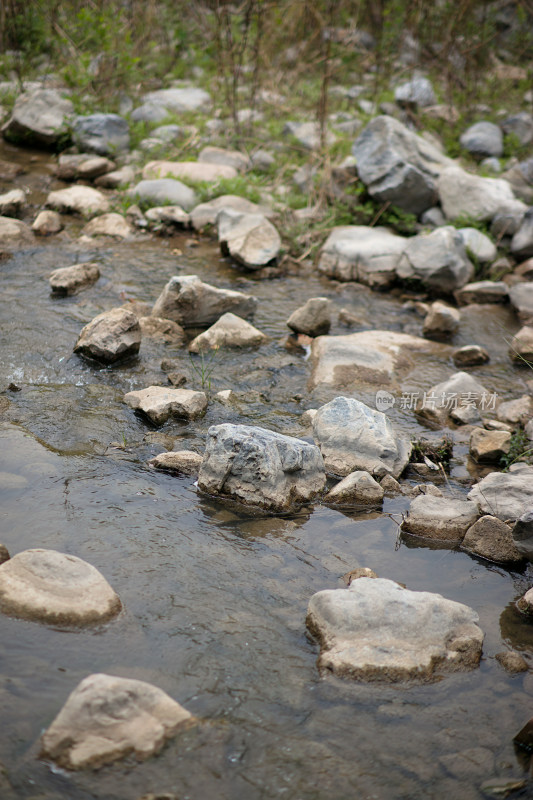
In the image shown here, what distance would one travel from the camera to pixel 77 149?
835 centimetres

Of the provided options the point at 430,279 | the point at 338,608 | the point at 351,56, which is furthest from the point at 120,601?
the point at 351,56

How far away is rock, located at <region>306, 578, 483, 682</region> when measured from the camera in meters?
2.49

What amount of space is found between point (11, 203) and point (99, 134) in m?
1.97

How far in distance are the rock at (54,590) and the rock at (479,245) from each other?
5.73 meters

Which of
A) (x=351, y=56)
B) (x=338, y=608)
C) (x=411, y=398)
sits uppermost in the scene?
(x=351, y=56)

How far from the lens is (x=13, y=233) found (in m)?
6.50

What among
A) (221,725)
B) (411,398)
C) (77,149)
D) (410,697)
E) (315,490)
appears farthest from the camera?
(77,149)

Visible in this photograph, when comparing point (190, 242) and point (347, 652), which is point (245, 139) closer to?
point (190, 242)

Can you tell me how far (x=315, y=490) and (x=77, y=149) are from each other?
6542 millimetres

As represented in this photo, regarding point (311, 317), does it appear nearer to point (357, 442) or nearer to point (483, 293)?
point (357, 442)

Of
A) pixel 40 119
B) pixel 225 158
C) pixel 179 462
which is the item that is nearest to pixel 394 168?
pixel 225 158

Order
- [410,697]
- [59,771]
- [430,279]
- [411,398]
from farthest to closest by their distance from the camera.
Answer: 1. [430,279]
2. [411,398]
3. [410,697]
4. [59,771]

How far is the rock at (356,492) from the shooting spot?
3584 mm

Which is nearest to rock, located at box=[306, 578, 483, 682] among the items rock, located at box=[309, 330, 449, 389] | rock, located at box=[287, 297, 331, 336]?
rock, located at box=[309, 330, 449, 389]
